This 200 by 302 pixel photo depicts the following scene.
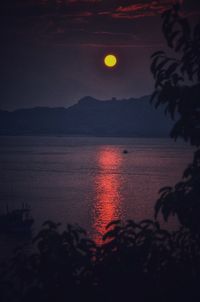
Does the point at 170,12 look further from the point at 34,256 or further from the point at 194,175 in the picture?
the point at 34,256

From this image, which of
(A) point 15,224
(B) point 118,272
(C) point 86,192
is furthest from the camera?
(C) point 86,192

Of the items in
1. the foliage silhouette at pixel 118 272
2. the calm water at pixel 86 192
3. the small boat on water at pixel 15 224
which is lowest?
the foliage silhouette at pixel 118 272

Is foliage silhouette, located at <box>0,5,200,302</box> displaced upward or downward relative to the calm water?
downward

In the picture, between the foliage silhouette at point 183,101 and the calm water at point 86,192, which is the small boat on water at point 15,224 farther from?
the foliage silhouette at point 183,101

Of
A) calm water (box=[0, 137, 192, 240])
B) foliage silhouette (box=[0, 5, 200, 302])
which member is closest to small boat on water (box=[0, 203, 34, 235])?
calm water (box=[0, 137, 192, 240])

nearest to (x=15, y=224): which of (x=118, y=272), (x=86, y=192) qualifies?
(x=86, y=192)

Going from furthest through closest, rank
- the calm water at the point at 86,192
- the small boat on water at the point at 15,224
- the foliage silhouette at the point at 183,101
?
1. the calm water at the point at 86,192
2. the small boat on water at the point at 15,224
3. the foliage silhouette at the point at 183,101

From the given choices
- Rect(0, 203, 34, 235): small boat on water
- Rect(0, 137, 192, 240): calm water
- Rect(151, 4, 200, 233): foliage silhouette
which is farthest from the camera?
Rect(0, 137, 192, 240): calm water

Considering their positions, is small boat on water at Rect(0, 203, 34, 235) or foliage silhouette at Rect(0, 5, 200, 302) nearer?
foliage silhouette at Rect(0, 5, 200, 302)

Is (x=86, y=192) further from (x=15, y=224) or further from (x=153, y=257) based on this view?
(x=153, y=257)

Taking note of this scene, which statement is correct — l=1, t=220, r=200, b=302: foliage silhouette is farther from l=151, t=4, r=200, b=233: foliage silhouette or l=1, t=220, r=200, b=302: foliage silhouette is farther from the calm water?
the calm water

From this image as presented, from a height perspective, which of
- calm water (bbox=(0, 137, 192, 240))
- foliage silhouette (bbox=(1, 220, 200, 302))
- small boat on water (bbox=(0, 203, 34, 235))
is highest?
calm water (bbox=(0, 137, 192, 240))

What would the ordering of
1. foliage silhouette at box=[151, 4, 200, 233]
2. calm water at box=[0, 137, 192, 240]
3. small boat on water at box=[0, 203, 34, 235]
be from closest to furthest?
foliage silhouette at box=[151, 4, 200, 233] < small boat on water at box=[0, 203, 34, 235] < calm water at box=[0, 137, 192, 240]

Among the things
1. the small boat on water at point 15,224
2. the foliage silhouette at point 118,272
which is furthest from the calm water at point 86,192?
the foliage silhouette at point 118,272
